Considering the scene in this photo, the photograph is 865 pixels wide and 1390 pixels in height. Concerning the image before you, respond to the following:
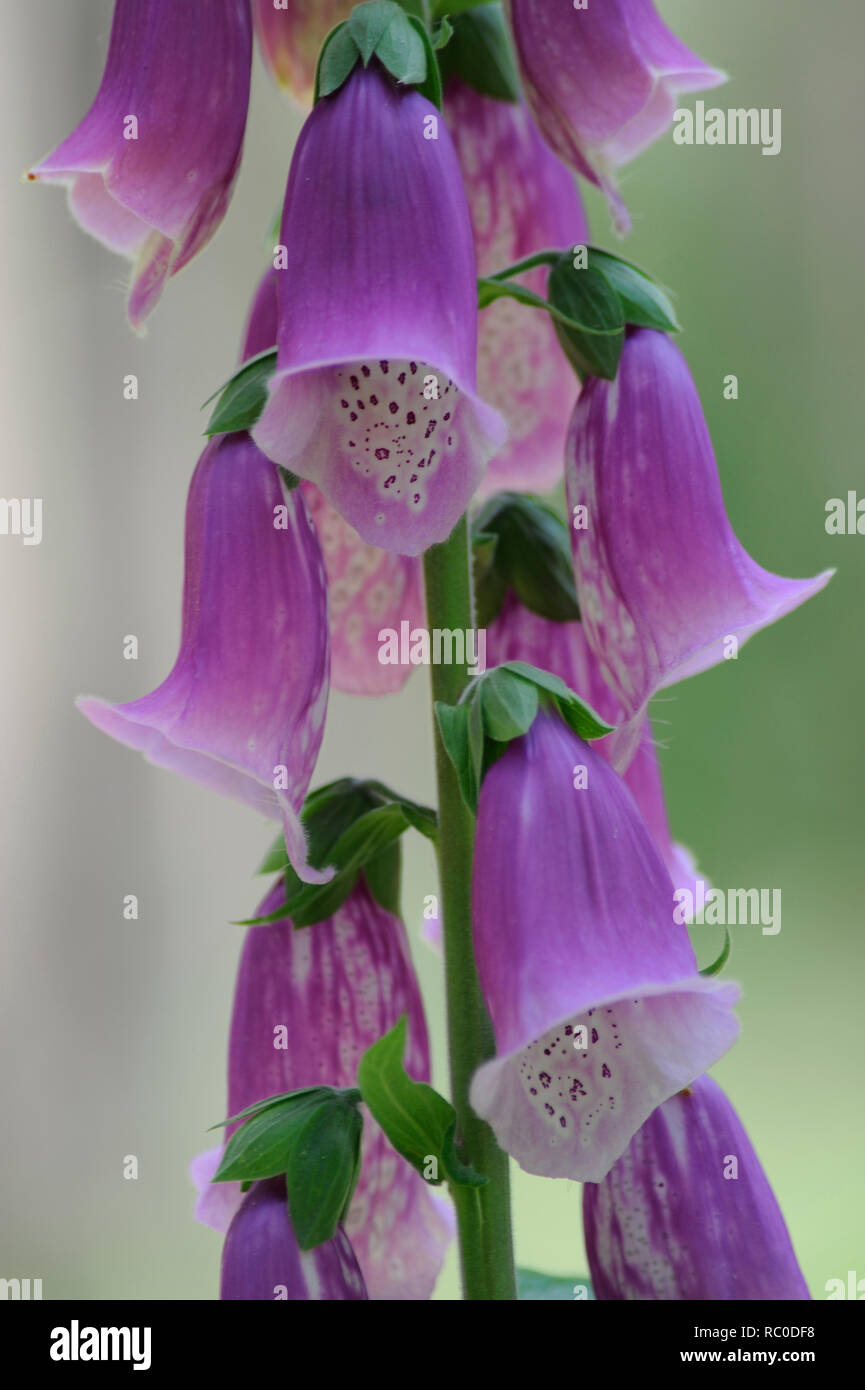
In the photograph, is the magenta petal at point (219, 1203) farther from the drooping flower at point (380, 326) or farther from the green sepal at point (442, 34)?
the green sepal at point (442, 34)

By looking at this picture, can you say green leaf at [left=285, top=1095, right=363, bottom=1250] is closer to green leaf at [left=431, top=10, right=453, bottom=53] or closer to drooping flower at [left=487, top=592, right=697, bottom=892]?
drooping flower at [left=487, top=592, right=697, bottom=892]

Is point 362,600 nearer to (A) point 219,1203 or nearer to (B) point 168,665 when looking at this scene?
(A) point 219,1203

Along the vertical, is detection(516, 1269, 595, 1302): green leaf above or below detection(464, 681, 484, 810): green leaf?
below

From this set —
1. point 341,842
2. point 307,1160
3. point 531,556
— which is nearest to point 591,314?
point 531,556

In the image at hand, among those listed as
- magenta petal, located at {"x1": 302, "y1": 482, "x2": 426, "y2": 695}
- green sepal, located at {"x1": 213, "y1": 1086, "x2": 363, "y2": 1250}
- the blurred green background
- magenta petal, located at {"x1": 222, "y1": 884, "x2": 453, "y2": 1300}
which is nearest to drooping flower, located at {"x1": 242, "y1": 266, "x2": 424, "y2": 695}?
magenta petal, located at {"x1": 302, "y1": 482, "x2": 426, "y2": 695}

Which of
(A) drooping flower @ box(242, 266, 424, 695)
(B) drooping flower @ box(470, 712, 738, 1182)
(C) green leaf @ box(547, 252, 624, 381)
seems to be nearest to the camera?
(B) drooping flower @ box(470, 712, 738, 1182)
